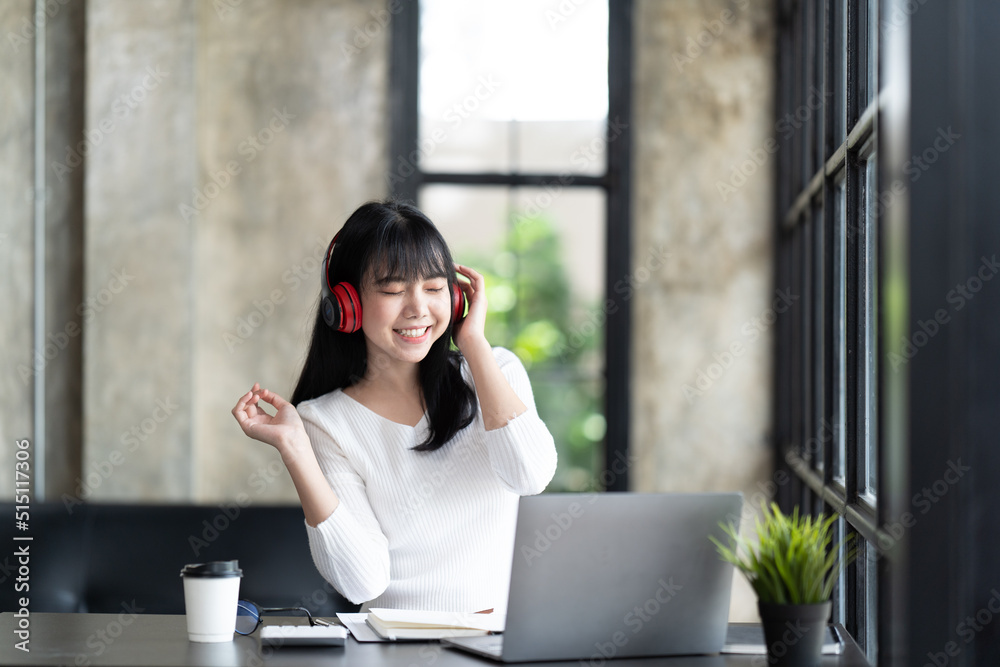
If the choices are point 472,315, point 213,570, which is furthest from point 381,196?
point 213,570

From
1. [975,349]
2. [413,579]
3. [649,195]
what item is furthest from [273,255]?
[975,349]

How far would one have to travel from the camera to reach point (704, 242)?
3867 mm

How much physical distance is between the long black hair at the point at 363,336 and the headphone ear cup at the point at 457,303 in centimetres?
2

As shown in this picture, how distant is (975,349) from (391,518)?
110 centimetres

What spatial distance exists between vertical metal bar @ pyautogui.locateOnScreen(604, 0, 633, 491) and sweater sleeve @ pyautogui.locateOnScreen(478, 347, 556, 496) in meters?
2.07

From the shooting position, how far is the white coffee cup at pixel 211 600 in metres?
1.48

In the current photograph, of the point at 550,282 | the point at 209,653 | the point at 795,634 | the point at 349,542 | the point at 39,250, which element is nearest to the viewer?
the point at 795,634

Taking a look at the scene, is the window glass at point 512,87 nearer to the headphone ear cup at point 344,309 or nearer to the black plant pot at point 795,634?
the headphone ear cup at point 344,309

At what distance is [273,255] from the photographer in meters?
3.79

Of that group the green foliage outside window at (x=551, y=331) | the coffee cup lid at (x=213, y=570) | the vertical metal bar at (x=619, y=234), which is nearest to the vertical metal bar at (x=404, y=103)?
the green foliage outside window at (x=551, y=331)

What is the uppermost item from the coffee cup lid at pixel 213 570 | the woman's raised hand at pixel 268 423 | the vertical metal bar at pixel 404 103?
the vertical metal bar at pixel 404 103

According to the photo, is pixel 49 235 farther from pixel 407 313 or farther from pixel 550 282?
pixel 407 313

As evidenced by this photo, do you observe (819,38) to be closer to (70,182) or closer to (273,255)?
(273,255)

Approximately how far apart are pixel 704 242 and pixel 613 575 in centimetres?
268
